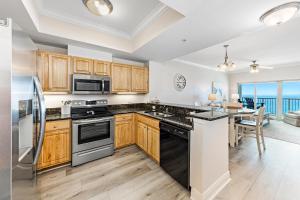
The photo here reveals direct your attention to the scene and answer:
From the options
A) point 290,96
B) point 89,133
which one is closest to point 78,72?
point 89,133

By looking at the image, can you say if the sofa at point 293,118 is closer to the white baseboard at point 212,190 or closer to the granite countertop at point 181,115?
the granite countertop at point 181,115

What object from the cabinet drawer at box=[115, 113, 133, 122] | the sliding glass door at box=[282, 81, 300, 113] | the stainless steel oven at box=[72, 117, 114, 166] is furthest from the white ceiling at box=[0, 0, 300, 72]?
the sliding glass door at box=[282, 81, 300, 113]

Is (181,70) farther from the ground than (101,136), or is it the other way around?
(181,70)

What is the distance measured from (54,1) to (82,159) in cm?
279

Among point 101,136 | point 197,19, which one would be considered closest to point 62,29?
point 101,136

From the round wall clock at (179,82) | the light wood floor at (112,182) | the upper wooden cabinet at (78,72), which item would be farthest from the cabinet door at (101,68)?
the round wall clock at (179,82)

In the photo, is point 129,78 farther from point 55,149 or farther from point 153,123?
point 55,149

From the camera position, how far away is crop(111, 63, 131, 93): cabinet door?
339cm

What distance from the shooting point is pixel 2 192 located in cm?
81

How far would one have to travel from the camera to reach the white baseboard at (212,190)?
1.71 m

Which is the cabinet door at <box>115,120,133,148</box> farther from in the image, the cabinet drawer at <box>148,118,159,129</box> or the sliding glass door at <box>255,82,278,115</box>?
the sliding glass door at <box>255,82,278,115</box>

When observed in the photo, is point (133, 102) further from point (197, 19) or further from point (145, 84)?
point (197, 19)

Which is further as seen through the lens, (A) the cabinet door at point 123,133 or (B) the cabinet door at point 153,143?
(A) the cabinet door at point 123,133

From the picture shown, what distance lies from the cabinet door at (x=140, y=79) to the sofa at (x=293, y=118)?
20.4ft
